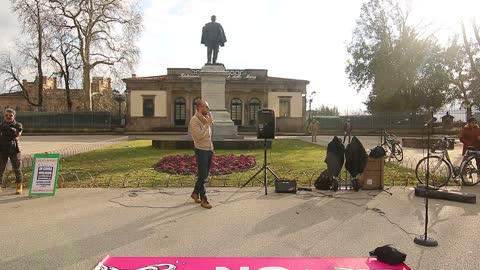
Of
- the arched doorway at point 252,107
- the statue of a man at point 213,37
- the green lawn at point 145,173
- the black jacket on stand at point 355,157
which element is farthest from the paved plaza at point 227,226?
the arched doorway at point 252,107

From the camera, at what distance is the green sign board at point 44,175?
7.93 meters

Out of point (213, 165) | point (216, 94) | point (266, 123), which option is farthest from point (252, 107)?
point (266, 123)

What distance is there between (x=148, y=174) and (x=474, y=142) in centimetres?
920

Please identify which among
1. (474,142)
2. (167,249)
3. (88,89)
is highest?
(88,89)

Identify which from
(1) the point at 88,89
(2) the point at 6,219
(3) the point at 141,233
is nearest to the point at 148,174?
(2) the point at 6,219

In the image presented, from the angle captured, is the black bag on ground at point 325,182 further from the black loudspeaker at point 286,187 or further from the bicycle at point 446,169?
the bicycle at point 446,169

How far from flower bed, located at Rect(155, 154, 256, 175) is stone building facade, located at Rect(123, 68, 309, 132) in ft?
108

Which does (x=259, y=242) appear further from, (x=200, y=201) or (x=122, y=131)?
(x=122, y=131)

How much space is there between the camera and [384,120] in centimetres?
4447

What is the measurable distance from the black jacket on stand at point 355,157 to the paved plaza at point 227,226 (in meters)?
0.55

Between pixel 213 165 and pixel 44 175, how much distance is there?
4696 mm

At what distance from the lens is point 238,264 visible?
14.1 ft

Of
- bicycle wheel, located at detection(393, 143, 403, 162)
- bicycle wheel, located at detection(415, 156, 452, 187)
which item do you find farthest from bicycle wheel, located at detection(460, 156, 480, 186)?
bicycle wheel, located at detection(393, 143, 403, 162)

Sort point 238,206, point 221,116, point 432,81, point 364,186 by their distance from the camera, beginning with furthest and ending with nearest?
point 432,81 → point 221,116 → point 364,186 → point 238,206
